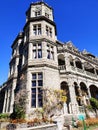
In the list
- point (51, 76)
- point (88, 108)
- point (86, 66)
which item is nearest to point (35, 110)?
point (51, 76)

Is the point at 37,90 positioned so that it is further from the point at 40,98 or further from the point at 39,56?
the point at 39,56

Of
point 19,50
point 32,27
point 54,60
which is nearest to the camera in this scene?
point 54,60

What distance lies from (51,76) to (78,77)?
5.28 metres

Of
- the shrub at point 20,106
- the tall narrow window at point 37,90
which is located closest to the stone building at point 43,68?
the tall narrow window at point 37,90

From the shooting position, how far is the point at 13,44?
2809 centimetres

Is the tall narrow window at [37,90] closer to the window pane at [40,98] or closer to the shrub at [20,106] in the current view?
the window pane at [40,98]

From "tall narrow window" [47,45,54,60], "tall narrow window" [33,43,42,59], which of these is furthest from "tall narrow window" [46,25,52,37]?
"tall narrow window" [33,43,42,59]

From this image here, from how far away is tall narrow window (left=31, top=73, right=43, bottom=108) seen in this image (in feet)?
54.4

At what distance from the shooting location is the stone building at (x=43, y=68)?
18.0m

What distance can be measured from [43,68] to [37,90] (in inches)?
118

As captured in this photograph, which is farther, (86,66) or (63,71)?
(86,66)

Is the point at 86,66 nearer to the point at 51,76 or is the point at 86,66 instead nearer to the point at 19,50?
the point at 51,76

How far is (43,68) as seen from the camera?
18.5 metres

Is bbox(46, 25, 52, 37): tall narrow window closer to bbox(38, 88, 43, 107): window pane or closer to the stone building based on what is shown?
the stone building
